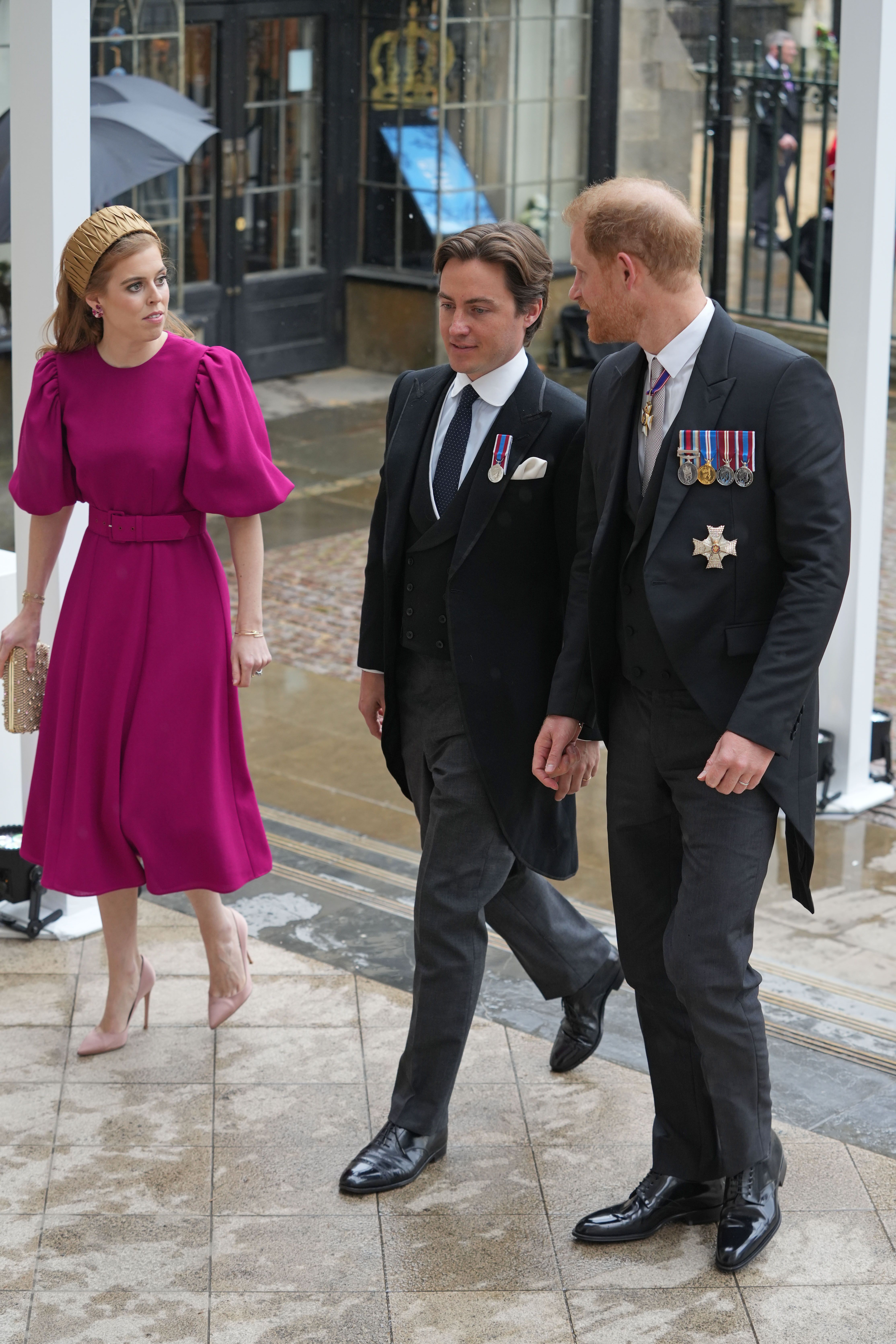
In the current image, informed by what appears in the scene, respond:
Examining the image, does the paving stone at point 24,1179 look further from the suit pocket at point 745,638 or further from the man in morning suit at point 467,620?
the suit pocket at point 745,638

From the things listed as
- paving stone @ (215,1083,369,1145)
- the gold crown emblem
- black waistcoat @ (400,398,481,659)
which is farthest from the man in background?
paving stone @ (215,1083,369,1145)

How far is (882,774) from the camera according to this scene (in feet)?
19.6

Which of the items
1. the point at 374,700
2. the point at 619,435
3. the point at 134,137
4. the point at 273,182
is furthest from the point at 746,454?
the point at 273,182

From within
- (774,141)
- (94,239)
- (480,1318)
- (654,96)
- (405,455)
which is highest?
(654,96)

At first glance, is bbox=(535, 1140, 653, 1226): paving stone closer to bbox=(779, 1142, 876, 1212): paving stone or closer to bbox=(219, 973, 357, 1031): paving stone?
bbox=(779, 1142, 876, 1212): paving stone

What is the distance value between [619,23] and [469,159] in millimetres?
1571

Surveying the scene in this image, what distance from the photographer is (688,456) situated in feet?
10.0

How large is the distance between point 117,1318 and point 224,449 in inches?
68.8

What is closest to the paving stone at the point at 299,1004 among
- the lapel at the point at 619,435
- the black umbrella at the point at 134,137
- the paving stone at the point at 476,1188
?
the paving stone at the point at 476,1188

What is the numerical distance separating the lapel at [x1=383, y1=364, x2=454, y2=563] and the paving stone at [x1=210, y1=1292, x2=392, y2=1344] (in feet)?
4.62

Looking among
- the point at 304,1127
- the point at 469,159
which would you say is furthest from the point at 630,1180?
the point at 469,159

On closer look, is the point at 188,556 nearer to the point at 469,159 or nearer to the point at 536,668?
the point at 536,668

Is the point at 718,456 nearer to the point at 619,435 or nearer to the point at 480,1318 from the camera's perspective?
the point at 619,435

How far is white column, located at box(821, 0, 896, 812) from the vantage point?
503cm
